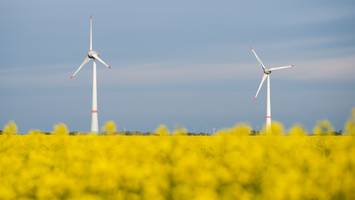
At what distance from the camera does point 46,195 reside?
798cm

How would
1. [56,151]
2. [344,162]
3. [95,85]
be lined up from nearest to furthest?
[344,162]
[56,151]
[95,85]

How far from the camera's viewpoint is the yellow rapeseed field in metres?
6.86

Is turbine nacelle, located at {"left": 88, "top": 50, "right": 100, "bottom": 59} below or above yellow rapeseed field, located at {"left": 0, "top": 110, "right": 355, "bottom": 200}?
above

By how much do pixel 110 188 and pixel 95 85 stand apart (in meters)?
28.2

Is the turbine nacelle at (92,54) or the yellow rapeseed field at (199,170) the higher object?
the turbine nacelle at (92,54)

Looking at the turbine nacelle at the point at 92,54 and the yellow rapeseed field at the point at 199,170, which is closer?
the yellow rapeseed field at the point at 199,170

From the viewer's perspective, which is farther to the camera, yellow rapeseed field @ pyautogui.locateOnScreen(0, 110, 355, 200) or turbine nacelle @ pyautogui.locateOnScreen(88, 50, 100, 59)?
turbine nacelle @ pyautogui.locateOnScreen(88, 50, 100, 59)

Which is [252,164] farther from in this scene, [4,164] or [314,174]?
[4,164]

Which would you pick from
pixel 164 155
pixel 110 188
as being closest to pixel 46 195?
pixel 110 188

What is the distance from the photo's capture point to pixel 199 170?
7.68 metres

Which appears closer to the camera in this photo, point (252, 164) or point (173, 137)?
point (252, 164)

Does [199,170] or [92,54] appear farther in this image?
[92,54]

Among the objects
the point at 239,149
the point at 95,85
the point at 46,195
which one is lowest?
the point at 46,195

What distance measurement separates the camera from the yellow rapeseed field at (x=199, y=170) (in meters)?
6.86
